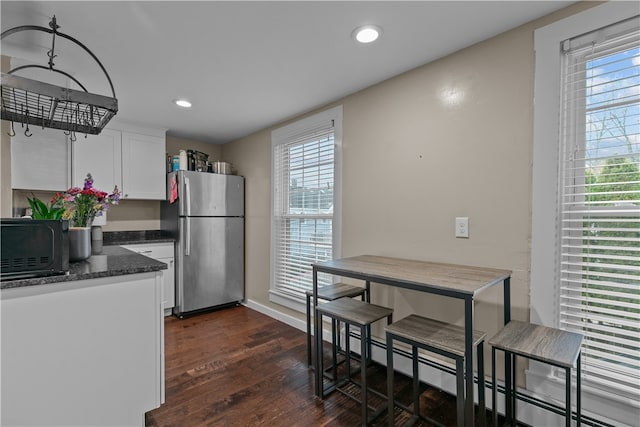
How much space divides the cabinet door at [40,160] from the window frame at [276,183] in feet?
6.88

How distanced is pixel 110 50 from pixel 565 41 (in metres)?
2.61

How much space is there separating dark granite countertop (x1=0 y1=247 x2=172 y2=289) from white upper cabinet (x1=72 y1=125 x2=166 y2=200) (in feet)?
6.45

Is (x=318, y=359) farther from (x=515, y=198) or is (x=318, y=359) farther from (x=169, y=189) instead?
(x=169, y=189)

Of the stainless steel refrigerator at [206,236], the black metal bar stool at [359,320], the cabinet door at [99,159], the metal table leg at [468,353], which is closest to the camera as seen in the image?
the metal table leg at [468,353]

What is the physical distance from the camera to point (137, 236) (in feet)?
12.5

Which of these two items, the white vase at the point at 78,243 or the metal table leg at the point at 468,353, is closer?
the metal table leg at the point at 468,353

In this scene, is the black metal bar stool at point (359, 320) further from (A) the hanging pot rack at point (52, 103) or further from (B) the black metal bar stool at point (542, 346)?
(A) the hanging pot rack at point (52, 103)

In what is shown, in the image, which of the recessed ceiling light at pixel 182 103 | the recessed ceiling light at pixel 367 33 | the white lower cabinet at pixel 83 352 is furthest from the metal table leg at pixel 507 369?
the recessed ceiling light at pixel 182 103

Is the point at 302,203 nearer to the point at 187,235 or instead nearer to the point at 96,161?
the point at 187,235

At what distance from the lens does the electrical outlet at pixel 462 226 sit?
193 cm

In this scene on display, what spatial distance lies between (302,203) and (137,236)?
7.31 ft

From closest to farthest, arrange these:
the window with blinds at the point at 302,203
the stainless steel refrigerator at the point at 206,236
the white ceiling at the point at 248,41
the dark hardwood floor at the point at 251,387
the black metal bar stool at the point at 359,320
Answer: the white ceiling at the point at 248,41
the black metal bar stool at the point at 359,320
the dark hardwood floor at the point at 251,387
the window with blinds at the point at 302,203
the stainless steel refrigerator at the point at 206,236

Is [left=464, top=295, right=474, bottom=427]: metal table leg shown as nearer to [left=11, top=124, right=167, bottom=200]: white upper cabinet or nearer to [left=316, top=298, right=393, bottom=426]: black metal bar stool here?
[left=316, top=298, right=393, bottom=426]: black metal bar stool

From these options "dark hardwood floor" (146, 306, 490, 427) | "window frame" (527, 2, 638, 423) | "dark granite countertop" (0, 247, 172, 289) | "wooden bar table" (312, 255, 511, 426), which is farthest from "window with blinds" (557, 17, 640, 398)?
"dark granite countertop" (0, 247, 172, 289)
